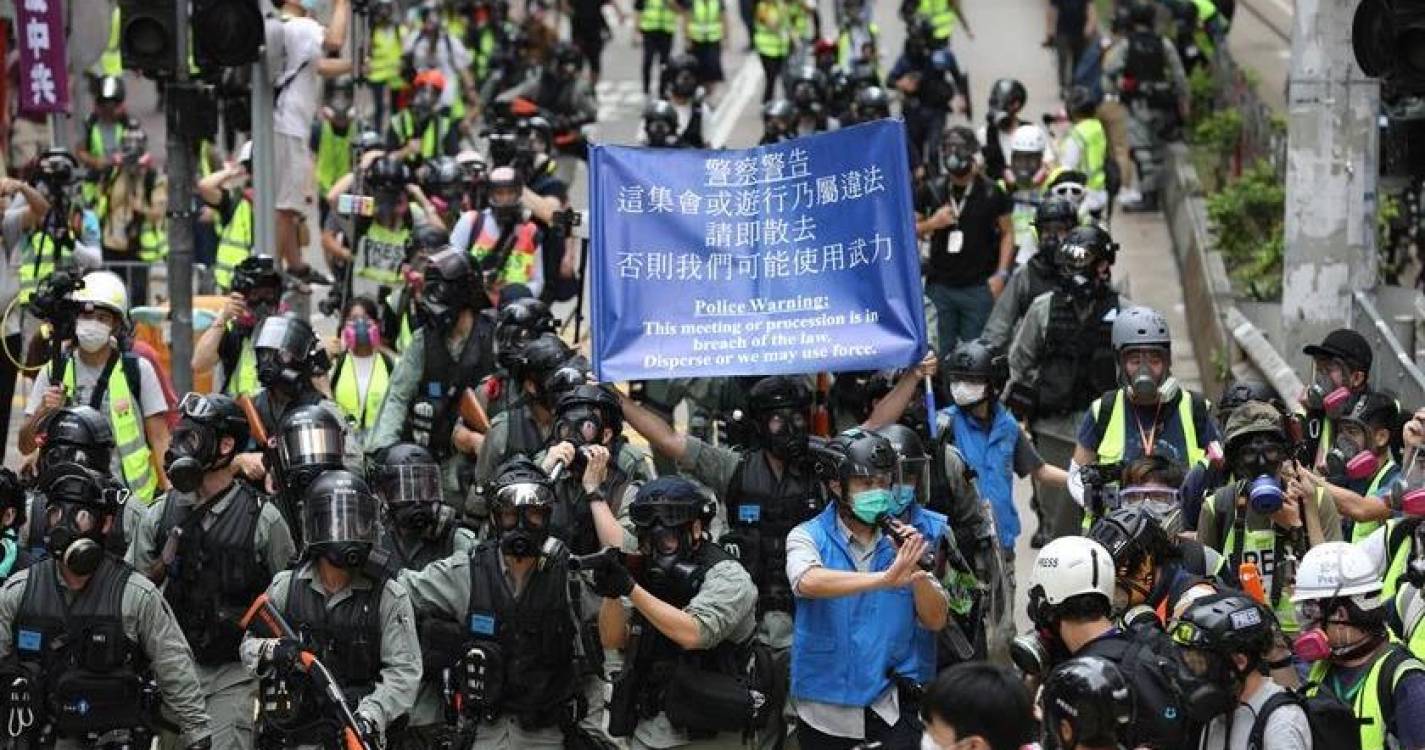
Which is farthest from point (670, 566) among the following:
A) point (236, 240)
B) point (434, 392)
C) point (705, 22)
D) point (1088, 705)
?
point (705, 22)

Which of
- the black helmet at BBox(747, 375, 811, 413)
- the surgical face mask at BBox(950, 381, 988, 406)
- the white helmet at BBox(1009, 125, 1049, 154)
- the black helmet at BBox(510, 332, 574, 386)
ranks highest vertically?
the white helmet at BBox(1009, 125, 1049, 154)

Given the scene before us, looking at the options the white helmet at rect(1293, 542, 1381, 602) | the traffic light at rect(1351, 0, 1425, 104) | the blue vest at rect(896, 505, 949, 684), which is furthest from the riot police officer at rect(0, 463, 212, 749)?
the traffic light at rect(1351, 0, 1425, 104)

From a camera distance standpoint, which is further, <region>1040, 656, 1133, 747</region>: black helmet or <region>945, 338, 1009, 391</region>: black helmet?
<region>945, 338, 1009, 391</region>: black helmet

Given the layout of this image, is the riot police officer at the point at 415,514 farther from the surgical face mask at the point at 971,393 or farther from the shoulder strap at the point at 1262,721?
the shoulder strap at the point at 1262,721

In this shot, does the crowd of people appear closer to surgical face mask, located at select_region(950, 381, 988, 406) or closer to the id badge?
surgical face mask, located at select_region(950, 381, 988, 406)

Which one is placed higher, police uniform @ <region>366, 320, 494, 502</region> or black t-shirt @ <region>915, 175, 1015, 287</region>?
black t-shirt @ <region>915, 175, 1015, 287</region>

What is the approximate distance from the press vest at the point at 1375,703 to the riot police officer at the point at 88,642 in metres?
4.12

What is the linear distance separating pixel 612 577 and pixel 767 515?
2.09m

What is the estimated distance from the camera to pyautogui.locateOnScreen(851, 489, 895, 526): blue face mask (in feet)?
36.6

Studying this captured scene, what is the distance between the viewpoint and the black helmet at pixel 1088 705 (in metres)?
8.47

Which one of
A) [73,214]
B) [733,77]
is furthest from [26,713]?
[733,77]

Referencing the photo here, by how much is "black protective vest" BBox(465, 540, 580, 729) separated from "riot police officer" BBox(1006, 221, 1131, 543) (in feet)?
15.3

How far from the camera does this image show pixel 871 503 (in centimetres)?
1116

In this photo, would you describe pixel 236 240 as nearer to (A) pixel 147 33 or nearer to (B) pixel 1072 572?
(A) pixel 147 33
